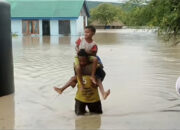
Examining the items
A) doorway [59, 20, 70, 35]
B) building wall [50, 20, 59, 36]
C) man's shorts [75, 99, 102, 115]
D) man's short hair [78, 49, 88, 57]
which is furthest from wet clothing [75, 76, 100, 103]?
building wall [50, 20, 59, 36]

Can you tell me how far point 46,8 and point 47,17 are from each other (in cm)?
216

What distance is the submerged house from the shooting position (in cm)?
4319

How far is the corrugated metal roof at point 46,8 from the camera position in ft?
141

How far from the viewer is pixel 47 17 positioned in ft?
141

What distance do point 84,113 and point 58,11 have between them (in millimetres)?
38022

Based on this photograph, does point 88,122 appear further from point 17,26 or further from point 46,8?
point 17,26

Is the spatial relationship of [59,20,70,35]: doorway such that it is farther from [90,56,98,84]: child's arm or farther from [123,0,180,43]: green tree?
[123,0,180,43]: green tree

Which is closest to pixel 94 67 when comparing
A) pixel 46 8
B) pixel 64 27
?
pixel 64 27

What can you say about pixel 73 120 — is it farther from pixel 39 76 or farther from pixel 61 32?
pixel 61 32

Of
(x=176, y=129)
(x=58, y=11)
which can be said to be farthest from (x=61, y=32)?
(x=176, y=129)

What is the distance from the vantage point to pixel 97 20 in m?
88.3

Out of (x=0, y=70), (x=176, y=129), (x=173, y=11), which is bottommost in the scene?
(x=176, y=129)

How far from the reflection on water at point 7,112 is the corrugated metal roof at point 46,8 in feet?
117

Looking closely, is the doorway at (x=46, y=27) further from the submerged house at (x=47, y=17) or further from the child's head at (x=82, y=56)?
the child's head at (x=82, y=56)
